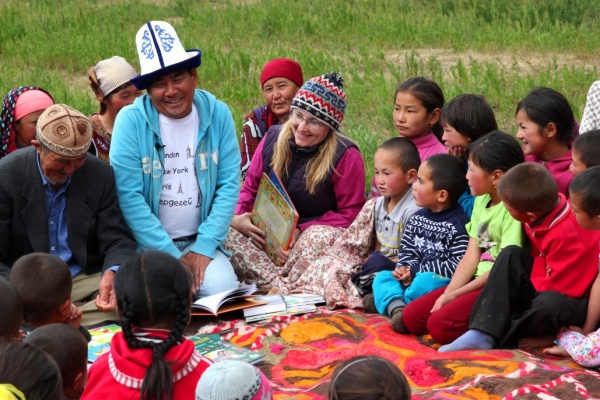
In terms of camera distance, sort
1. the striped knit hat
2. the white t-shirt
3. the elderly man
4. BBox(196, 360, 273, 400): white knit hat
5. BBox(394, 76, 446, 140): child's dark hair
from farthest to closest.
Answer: the striped knit hat
BBox(394, 76, 446, 140): child's dark hair
the white t-shirt
the elderly man
BBox(196, 360, 273, 400): white knit hat

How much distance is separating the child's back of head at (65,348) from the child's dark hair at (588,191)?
7.56 feet

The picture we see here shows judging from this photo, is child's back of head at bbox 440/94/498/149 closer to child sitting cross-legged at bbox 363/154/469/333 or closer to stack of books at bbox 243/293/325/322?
child sitting cross-legged at bbox 363/154/469/333

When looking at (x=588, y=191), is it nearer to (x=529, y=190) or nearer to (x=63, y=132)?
(x=529, y=190)

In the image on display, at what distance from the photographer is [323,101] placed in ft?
20.3

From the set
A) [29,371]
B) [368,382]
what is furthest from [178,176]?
[368,382]

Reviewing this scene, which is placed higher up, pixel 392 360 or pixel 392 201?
pixel 392 201

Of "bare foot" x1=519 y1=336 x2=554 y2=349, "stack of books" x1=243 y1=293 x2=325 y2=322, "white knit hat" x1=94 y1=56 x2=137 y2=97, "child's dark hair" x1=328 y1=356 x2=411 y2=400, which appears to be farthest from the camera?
"white knit hat" x1=94 y1=56 x2=137 y2=97

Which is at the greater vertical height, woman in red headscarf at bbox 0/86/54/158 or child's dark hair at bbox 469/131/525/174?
woman in red headscarf at bbox 0/86/54/158

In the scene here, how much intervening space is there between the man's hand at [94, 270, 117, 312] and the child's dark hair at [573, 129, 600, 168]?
2.59 metres

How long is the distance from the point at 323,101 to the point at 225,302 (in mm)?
1450

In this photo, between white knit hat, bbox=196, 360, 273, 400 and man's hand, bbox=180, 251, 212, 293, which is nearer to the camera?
white knit hat, bbox=196, 360, 273, 400

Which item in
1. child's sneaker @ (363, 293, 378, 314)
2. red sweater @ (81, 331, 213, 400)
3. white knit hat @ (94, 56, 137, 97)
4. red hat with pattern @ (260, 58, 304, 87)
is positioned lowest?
child's sneaker @ (363, 293, 378, 314)

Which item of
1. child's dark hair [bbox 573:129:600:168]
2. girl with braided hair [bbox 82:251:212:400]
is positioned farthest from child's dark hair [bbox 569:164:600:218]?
girl with braided hair [bbox 82:251:212:400]

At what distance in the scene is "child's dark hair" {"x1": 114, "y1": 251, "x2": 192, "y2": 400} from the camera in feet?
11.3
